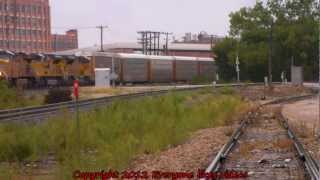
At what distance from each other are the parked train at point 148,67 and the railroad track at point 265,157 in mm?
45451

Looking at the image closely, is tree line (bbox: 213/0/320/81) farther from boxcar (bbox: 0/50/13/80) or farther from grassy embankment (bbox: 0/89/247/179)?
grassy embankment (bbox: 0/89/247/179)

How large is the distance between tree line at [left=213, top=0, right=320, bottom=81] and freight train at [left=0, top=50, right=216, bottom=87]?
6735 mm

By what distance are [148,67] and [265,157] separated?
5713 cm

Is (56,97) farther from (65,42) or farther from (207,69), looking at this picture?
(65,42)

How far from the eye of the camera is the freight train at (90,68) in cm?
5202

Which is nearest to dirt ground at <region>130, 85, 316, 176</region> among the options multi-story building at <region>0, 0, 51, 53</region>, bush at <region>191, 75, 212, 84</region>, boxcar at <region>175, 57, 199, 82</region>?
bush at <region>191, 75, 212, 84</region>

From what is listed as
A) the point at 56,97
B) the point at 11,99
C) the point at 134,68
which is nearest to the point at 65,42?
the point at 134,68

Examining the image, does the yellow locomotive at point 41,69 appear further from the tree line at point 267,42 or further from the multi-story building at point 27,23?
the multi-story building at point 27,23

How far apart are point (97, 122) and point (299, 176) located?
13.1 meters

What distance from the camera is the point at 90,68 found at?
62.9 m

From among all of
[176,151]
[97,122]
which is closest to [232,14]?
[97,122]

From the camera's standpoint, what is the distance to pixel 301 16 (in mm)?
101312

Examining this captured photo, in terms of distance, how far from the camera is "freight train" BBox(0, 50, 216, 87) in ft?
171

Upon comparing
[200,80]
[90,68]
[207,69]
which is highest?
[90,68]
